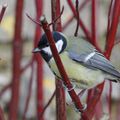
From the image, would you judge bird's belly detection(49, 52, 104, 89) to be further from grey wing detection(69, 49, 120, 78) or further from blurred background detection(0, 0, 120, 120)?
blurred background detection(0, 0, 120, 120)

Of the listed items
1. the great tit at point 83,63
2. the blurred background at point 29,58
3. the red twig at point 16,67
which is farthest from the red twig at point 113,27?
the blurred background at point 29,58

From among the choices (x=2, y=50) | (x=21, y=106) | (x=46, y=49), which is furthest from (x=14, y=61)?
(x=2, y=50)

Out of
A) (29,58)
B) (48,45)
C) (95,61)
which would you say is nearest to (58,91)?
(48,45)

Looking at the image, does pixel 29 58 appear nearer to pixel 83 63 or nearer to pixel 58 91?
pixel 83 63

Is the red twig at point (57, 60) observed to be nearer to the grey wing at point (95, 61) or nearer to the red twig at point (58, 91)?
the red twig at point (58, 91)

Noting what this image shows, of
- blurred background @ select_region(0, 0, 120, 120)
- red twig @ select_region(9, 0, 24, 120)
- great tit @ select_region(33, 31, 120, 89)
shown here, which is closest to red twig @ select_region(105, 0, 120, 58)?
great tit @ select_region(33, 31, 120, 89)

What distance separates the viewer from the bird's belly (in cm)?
145

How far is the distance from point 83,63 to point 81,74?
35mm

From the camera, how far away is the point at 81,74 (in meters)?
1.47

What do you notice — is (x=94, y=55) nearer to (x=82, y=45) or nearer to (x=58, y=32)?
(x=82, y=45)

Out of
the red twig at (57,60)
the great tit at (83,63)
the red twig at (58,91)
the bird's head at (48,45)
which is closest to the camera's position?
the red twig at (57,60)

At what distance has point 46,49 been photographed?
4.56 ft

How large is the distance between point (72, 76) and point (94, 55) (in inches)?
4.1

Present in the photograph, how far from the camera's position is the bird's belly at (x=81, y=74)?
1452 mm
